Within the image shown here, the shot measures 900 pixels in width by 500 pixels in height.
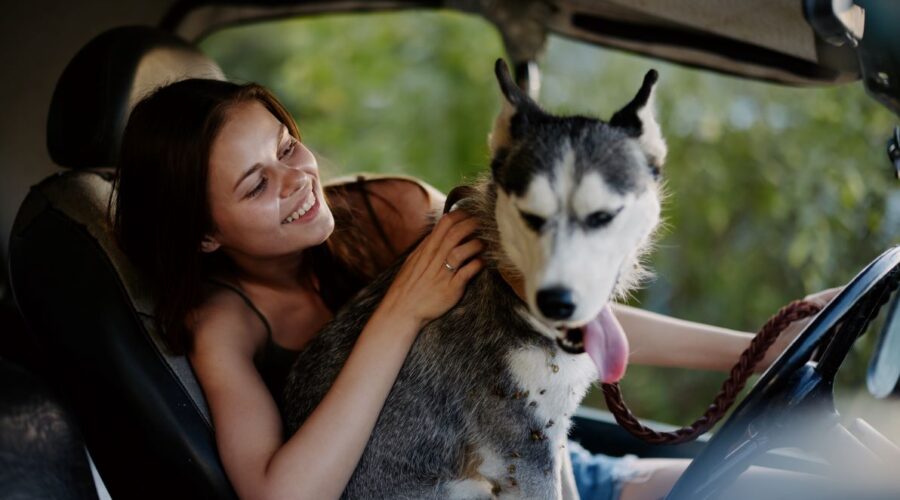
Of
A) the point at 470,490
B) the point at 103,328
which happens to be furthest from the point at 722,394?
the point at 103,328

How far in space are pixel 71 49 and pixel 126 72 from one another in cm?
109

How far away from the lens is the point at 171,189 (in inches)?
73.4

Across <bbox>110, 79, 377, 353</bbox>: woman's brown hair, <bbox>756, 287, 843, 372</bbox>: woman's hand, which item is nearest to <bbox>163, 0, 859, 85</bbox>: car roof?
<bbox>756, 287, 843, 372</bbox>: woman's hand

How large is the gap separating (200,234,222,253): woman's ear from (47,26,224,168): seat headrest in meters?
0.40

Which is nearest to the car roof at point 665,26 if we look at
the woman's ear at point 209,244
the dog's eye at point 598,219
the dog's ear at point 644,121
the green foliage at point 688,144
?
the dog's ear at point 644,121

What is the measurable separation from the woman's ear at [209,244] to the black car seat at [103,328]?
164mm

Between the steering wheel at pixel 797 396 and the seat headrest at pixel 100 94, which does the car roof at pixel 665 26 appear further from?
the seat headrest at pixel 100 94

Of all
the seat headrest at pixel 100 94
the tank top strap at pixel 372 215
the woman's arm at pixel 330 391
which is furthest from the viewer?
the tank top strap at pixel 372 215

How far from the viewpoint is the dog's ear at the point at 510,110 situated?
165 centimetres

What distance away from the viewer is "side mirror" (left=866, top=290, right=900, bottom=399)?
1.50 metres

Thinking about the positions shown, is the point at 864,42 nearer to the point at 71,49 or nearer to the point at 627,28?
the point at 627,28

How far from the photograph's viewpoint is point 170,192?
187 cm

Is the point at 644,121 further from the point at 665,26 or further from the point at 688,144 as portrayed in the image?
the point at 688,144

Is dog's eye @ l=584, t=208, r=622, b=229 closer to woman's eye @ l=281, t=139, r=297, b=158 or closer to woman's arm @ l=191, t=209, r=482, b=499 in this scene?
woman's arm @ l=191, t=209, r=482, b=499
